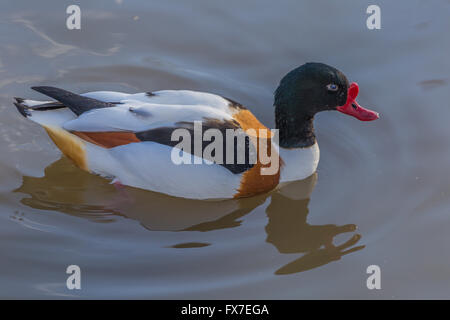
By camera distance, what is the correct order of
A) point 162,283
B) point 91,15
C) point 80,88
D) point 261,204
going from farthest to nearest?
point 91,15
point 80,88
point 261,204
point 162,283

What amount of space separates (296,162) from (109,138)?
1.66 m

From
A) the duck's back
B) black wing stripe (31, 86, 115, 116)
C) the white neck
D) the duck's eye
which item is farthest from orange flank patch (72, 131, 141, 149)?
the duck's eye

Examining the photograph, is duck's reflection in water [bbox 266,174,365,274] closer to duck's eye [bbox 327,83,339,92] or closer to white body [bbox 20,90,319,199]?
white body [bbox 20,90,319,199]

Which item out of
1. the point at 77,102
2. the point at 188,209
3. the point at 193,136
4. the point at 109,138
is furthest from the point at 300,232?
the point at 77,102

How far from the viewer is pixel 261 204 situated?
6.14m

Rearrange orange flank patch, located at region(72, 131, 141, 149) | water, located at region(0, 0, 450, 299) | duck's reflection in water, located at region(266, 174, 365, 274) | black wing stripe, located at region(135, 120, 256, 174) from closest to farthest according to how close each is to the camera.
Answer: water, located at region(0, 0, 450, 299)
duck's reflection in water, located at region(266, 174, 365, 274)
black wing stripe, located at region(135, 120, 256, 174)
orange flank patch, located at region(72, 131, 141, 149)

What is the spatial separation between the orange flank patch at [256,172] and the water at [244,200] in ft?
0.47

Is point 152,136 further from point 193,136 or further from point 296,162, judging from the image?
point 296,162

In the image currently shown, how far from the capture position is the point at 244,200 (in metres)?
6.14

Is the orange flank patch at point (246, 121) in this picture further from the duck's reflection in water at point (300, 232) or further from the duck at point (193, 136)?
the duck's reflection in water at point (300, 232)

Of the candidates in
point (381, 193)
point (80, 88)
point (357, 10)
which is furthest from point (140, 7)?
point (381, 193)

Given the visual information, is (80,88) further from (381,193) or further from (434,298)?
(434,298)

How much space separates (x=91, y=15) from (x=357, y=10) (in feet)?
10.3

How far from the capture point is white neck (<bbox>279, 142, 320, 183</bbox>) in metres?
6.23
